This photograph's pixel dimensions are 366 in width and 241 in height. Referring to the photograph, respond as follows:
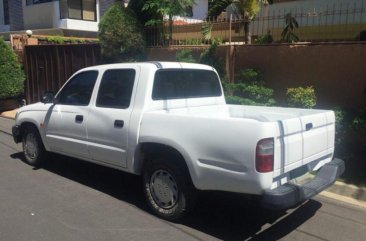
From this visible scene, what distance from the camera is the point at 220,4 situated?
36.4 ft

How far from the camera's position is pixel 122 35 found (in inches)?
457

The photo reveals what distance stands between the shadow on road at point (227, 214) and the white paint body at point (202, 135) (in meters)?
0.38

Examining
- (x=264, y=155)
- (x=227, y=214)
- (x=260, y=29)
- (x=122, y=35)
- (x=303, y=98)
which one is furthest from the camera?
(x=122, y=35)

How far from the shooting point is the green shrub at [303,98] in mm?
7993

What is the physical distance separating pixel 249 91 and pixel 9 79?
9815 mm

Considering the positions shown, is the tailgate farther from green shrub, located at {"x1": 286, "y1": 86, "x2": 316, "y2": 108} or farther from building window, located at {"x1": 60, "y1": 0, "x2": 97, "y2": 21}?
building window, located at {"x1": 60, "y1": 0, "x2": 97, "y2": 21}


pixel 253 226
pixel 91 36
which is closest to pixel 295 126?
pixel 253 226

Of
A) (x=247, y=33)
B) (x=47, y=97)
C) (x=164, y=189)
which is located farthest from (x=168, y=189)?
(x=247, y=33)

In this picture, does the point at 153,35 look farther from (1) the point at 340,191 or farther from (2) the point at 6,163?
(1) the point at 340,191

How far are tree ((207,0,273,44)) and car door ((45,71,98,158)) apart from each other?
4.55 meters

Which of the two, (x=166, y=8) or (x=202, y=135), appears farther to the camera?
(x=166, y=8)

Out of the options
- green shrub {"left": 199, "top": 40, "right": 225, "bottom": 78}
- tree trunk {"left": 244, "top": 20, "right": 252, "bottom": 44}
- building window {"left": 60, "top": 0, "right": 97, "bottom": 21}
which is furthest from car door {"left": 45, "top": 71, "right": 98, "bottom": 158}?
building window {"left": 60, "top": 0, "right": 97, "bottom": 21}

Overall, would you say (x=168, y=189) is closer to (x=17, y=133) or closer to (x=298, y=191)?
(x=298, y=191)

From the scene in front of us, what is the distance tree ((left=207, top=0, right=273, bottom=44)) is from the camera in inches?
394
